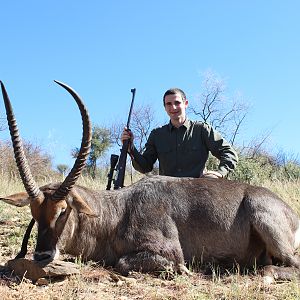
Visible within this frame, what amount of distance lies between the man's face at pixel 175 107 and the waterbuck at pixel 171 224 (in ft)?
6.36

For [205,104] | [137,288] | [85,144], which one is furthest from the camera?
[205,104]

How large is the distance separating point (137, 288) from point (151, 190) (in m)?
1.52

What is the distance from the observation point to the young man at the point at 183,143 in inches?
296

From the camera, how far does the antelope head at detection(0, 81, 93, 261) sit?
481 cm

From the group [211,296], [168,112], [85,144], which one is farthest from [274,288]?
[168,112]

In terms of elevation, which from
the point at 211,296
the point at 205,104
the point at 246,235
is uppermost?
the point at 205,104

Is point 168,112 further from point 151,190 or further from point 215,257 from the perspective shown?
point 215,257

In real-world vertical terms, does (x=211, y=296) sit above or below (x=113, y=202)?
below

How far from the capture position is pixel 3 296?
3980 millimetres

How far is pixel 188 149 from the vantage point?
7.62m

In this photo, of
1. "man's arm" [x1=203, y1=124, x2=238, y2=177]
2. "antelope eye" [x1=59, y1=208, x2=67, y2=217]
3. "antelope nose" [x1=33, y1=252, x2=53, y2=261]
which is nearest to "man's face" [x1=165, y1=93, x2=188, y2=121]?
"man's arm" [x1=203, y1=124, x2=238, y2=177]

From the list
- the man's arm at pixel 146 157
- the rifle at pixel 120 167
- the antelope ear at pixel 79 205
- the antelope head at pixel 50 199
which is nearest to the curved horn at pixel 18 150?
the antelope head at pixel 50 199

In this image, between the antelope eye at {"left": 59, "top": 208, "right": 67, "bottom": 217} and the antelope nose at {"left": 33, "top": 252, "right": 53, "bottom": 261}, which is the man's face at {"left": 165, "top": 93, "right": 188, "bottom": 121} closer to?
the antelope eye at {"left": 59, "top": 208, "right": 67, "bottom": 217}

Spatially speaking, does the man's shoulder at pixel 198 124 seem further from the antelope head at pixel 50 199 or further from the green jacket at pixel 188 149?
the antelope head at pixel 50 199
